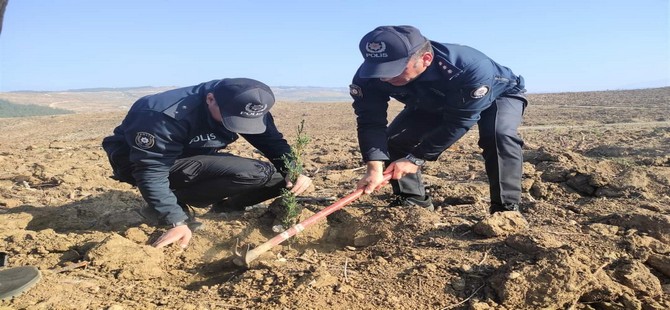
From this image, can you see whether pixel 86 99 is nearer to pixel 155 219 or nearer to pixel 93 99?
pixel 93 99

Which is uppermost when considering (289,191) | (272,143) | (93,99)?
(272,143)

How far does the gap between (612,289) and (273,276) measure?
1.77 meters

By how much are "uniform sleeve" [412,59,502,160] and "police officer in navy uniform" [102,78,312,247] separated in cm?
100

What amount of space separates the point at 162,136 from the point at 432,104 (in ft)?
6.47

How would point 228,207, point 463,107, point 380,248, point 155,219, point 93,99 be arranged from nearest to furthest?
1. point 380,248
2. point 463,107
3. point 155,219
4. point 228,207
5. point 93,99

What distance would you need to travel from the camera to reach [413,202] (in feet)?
13.3

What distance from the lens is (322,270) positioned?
2.72 meters

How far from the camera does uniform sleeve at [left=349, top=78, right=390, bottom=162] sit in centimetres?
378

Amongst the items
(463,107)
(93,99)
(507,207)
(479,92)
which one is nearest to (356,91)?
(463,107)

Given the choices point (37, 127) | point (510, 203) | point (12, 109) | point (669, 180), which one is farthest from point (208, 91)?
point (12, 109)

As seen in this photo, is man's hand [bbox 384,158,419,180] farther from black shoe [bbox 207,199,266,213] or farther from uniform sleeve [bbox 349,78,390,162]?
black shoe [bbox 207,199,266,213]

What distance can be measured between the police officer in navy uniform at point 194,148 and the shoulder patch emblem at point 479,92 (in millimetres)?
1382

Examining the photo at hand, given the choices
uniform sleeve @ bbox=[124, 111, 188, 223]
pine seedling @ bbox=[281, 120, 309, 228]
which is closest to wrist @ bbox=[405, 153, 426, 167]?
pine seedling @ bbox=[281, 120, 309, 228]

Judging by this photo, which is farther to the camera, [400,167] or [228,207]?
[228,207]
